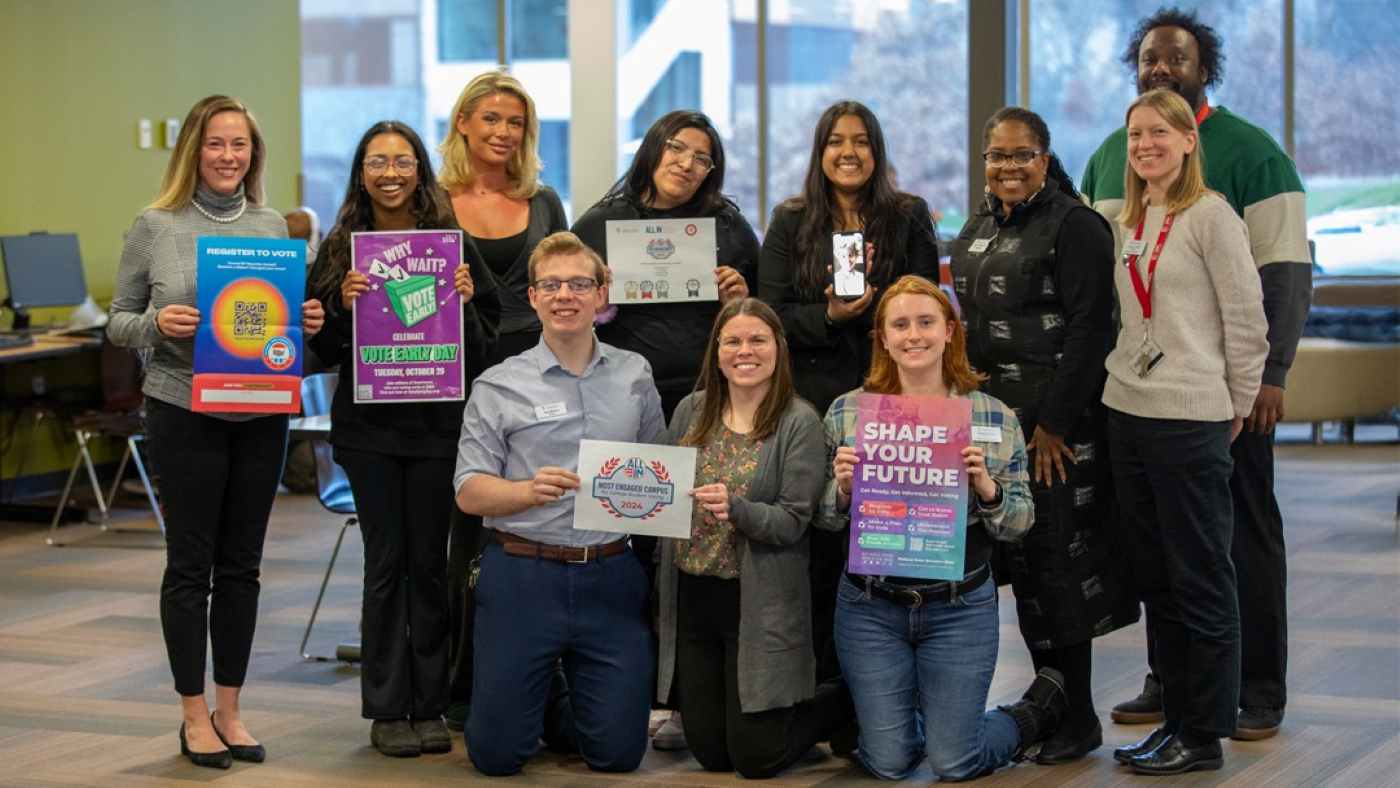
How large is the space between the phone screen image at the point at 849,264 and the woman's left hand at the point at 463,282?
893 mm

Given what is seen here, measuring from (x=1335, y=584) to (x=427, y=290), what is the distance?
12.8 feet

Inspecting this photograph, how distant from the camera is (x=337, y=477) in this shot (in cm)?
505

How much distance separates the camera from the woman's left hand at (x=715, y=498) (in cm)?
341

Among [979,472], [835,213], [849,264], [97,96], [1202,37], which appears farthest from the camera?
[97,96]

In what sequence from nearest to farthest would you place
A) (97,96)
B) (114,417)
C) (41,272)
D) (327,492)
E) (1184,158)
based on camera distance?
(1184,158)
(327,492)
(114,417)
(41,272)
(97,96)

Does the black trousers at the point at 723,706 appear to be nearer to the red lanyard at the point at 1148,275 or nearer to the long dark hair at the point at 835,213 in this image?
the long dark hair at the point at 835,213

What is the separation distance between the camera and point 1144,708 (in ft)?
13.4

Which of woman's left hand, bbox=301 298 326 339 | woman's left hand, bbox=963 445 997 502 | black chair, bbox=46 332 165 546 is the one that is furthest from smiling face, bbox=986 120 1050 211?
black chair, bbox=46 332 165 546

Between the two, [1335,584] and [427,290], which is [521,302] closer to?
[427,290]

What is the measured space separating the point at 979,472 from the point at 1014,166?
749 millimetres

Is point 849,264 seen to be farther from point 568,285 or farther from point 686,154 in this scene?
point 568,285

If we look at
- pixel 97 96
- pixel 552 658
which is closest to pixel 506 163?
pixel 552 658

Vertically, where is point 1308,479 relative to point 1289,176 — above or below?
below

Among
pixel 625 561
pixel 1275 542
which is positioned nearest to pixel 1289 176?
pixel 1275 542
